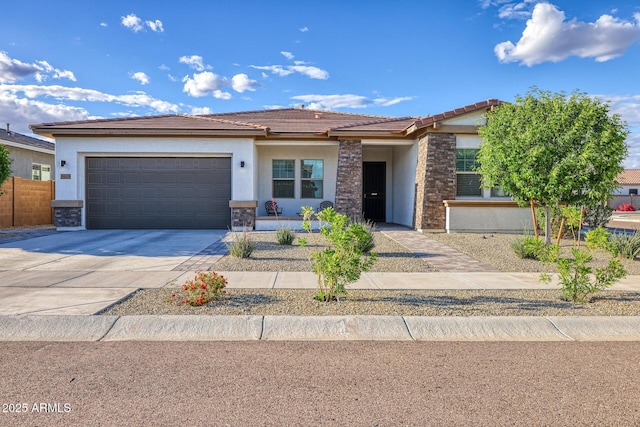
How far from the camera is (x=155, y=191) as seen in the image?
1708 centimetres

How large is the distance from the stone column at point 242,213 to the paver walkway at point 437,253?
4890 mm

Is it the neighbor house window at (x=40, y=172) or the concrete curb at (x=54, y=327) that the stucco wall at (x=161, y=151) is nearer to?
the neighbor house window at (x=40, y=172)

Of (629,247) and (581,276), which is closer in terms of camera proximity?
(581,276)

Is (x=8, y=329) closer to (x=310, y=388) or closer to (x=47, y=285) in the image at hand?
(x=47, y=285)

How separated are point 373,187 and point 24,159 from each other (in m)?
18.1

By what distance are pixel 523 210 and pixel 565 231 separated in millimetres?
1586

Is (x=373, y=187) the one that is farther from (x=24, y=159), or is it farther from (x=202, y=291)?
(x=24, y=159)

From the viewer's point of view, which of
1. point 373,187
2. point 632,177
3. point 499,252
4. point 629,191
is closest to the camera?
point 499,252

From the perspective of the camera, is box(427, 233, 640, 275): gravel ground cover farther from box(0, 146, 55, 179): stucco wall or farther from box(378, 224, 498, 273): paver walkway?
box(0, 146, 55, 179): stucco wall

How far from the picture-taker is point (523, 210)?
16484 millimetres

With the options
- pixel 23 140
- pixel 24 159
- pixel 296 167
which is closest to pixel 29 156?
pixel 24 159

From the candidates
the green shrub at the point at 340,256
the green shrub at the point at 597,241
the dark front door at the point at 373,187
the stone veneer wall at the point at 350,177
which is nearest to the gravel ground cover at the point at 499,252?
the green shrub at the point at 597,241

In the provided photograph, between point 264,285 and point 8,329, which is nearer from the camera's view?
point 8,329

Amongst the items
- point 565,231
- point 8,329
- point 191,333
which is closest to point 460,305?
point 191,333
